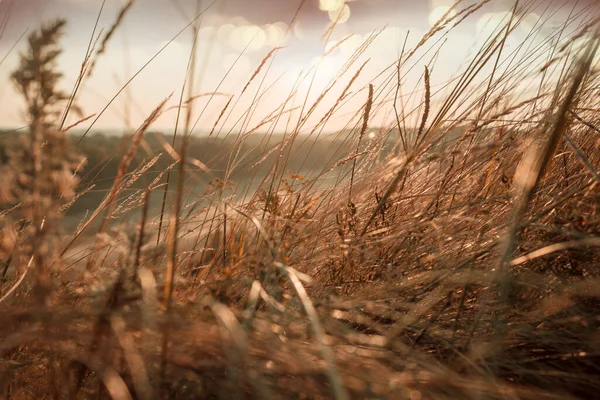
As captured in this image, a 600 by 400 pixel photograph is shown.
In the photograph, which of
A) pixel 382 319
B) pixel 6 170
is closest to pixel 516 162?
pixel 382 319

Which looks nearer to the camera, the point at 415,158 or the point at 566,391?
the point at 566,391

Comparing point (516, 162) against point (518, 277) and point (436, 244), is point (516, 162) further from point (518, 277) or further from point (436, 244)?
point (518, 277)

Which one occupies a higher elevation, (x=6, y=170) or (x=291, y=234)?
(x=6, y=170)

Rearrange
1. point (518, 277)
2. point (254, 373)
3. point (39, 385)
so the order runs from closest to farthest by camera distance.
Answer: point (254, 373)
point (39, 385)
point (518, 277)

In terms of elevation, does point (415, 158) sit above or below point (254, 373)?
above

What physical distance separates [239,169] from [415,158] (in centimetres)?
68

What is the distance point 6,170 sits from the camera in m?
0.76

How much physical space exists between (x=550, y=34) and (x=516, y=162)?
0.70m

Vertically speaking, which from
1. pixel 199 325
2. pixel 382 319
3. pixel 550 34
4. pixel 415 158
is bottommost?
pixel 382 319

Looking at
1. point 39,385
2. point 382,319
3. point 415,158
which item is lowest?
point 39,385

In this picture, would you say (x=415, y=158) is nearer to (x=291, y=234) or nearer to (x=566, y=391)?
(x=291, y=234)

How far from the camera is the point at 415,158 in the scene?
1.40 meters

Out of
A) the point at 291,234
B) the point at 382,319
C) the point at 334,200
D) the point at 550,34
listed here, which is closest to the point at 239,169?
the point at 334,200

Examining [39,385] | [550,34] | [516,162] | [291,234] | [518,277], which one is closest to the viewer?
[39,385]
